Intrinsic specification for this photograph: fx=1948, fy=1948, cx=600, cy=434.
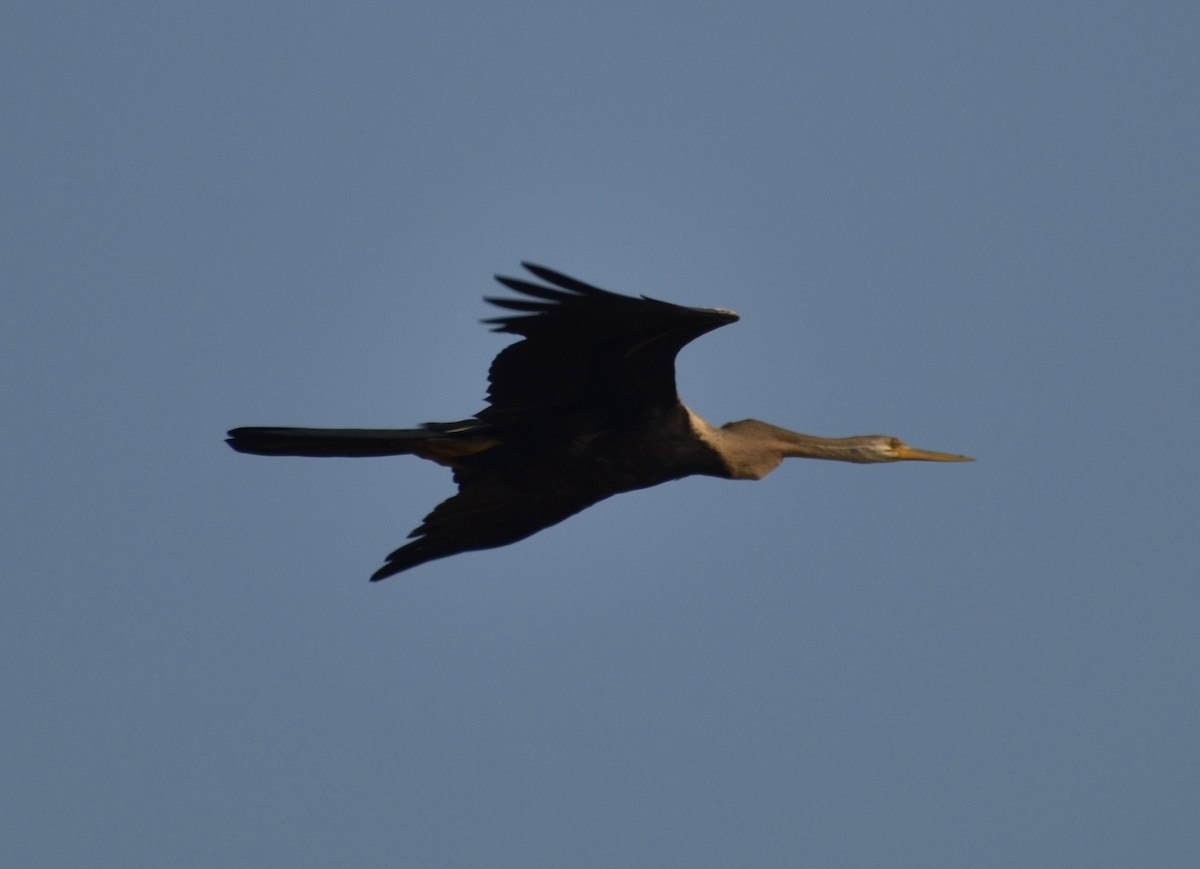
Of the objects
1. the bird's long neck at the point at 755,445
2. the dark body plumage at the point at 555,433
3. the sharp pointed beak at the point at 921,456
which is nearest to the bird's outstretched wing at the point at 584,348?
the dark body plumage at the point at 555,433

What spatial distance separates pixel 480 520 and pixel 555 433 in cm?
84

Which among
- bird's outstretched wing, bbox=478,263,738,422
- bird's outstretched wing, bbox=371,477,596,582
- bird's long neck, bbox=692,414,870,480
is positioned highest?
bird's outstretched wing, bbox=478,263,738,422

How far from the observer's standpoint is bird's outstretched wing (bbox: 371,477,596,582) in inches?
391

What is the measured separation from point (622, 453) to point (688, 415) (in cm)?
38

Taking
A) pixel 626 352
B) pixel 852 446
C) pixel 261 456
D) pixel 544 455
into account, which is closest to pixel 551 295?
pixel 626 352

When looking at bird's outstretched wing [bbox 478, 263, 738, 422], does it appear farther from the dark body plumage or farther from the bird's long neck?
the bird's long neck

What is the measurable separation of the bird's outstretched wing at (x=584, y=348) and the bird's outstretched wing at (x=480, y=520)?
0.68 meters

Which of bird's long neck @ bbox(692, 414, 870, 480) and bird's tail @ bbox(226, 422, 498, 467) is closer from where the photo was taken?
bird's tail @ bbox(226, 422, 498, 467)

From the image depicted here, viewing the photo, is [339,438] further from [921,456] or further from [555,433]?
[921,456]

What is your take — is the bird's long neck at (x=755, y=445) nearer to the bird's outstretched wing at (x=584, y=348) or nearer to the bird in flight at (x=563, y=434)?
the bird in flight at (x=563, y=434)

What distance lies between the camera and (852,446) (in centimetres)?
1071

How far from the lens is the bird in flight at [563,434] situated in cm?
877

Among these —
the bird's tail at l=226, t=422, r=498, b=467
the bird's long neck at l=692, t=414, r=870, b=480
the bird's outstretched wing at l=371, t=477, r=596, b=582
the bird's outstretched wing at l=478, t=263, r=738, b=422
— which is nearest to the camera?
the bird's outstretched wing at l=478, t=263, r=738, b=422

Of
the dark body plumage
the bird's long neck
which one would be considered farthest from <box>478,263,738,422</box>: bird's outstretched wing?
the bird's long neck
